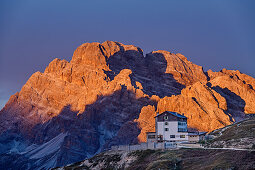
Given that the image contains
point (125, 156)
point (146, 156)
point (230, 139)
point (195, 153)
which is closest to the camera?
point (195, 153)

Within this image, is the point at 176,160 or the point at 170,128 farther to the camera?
the point at 170,128

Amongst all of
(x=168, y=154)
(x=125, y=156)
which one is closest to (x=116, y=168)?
(x=125, y=156)

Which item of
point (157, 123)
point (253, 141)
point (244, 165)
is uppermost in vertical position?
point (157, 123)

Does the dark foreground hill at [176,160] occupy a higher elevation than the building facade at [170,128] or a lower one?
lower

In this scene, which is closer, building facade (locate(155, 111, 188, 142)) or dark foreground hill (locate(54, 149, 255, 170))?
dark foreground hill (locate(54, 149, 255, 170))

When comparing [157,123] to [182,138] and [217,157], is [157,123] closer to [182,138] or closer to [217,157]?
[182,138]

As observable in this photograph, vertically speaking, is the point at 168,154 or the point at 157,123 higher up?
the point at 157,123

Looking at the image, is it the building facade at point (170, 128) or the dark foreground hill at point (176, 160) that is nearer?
the dark foreground hill at point (176, 160)

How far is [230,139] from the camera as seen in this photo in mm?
91125

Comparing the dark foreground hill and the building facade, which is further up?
the building facade

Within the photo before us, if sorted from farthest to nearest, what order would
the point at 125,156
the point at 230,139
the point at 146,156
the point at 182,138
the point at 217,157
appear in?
the point at 182,138
the point at 125,156
the point at 146,156
the point at 230,139
the point at 217,157

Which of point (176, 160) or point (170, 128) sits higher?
point (170, 128)

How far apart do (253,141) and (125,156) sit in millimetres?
41697

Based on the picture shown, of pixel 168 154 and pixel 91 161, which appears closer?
pixel 168 154
